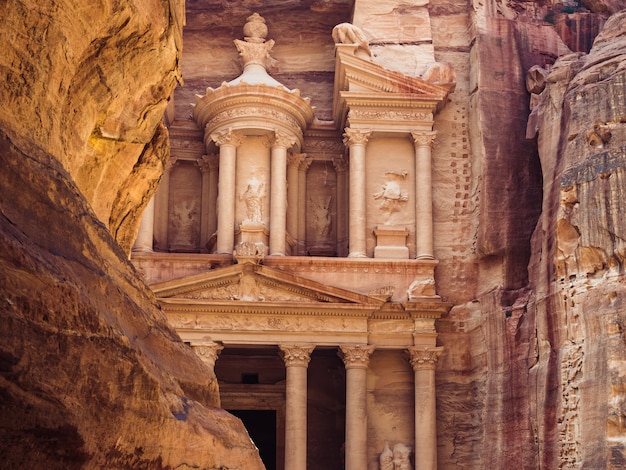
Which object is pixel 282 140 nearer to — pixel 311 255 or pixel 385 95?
pixel 385 95

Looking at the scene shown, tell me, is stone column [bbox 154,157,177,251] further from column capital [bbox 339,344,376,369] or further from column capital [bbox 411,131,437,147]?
column capital [bbox 411,131,437,147]

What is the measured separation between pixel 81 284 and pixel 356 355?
19.2 metres

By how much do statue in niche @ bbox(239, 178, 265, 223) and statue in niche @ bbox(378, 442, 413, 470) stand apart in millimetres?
6176

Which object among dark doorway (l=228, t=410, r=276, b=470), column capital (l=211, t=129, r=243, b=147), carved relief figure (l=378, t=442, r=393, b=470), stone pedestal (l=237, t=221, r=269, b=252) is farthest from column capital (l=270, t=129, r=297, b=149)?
carved relief figure (l=378, t=442, r=393, b=470)

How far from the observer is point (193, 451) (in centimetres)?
408

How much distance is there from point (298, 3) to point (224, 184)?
630 cm

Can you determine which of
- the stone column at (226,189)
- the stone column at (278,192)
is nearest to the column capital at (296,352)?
the stone column at (278,192)

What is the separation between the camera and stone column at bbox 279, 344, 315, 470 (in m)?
21.9

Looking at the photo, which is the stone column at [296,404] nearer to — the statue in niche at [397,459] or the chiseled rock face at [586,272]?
the statue in niche at [397,459]

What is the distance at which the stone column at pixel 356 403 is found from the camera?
2198 cm

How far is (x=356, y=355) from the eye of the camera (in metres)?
22.5

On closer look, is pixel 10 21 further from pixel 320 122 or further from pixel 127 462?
pixel 320 122

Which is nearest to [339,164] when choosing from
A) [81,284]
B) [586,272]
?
[586,272]

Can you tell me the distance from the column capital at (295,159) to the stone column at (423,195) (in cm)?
307
